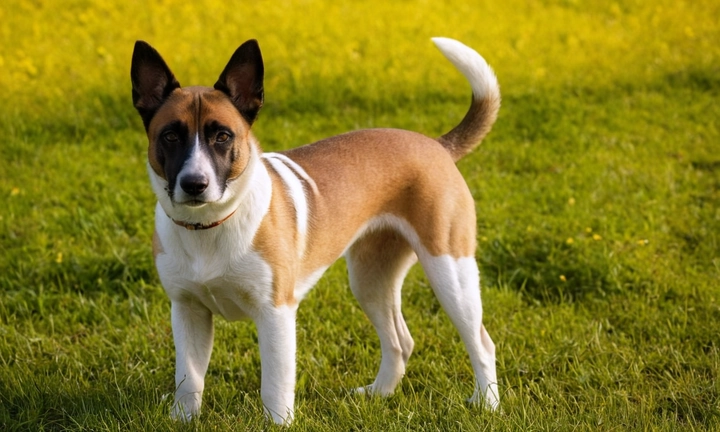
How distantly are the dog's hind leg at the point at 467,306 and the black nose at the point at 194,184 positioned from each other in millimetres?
1371

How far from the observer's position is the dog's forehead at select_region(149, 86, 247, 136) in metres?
3.70

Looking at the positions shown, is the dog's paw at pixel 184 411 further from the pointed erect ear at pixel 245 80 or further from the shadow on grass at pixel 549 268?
the shadow on grass at pixel 549 268

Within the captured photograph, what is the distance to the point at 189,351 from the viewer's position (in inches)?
167

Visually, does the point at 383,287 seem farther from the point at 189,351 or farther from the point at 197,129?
the point at 197,129

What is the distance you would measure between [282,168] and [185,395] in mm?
1186

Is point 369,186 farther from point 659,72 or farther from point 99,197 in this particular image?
point 659,72

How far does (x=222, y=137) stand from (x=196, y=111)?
6.0 inches

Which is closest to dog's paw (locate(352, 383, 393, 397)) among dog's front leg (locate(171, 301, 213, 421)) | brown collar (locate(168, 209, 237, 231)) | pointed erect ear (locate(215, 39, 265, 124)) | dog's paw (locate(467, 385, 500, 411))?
dog's paw (locate(467, 385, 500, 411))

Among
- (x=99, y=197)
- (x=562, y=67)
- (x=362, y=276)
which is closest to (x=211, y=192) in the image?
(x=362, y=276)

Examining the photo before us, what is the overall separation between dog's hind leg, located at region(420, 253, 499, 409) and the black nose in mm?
1371

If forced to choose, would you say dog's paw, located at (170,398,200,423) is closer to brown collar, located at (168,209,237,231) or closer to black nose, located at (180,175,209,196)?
brown collar, located at (168,209,237,231)

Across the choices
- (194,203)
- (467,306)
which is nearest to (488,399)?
(467,306)

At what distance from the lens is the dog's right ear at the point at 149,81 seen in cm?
386

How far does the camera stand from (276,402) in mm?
4059
